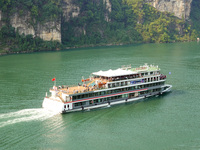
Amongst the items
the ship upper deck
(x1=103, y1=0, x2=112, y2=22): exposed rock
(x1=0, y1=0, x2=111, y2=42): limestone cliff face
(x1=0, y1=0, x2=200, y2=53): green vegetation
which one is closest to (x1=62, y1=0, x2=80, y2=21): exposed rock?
(x1=0, y1=0, x2=111, y2=42): limestone cliff face

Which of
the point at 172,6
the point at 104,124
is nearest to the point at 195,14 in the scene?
the point at 172,6

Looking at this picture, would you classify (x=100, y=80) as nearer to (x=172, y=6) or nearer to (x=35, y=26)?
(x=35, y=26)

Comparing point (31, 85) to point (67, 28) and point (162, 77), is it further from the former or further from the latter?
point (67, 28)

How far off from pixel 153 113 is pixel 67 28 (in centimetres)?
10187

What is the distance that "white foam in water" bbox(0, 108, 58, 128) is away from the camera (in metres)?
31.7

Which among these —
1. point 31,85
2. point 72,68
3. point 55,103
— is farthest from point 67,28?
point 55,103

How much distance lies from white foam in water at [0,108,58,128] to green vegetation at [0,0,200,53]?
70.6 metres

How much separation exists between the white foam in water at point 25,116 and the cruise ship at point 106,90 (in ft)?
3.61

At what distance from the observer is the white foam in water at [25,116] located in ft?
104

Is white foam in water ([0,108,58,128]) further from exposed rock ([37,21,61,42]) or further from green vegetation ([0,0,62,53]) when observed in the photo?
exposed rock ([37,21,61,42])

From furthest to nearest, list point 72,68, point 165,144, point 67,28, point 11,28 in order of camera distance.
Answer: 1. point 67,28
2. point 11,28
3. point 72,68
4. point 165,144

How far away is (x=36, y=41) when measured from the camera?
11288 centimetres

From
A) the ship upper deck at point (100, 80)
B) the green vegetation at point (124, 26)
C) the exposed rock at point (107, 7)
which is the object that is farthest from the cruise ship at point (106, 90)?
the exposed rock at point (107, 7)

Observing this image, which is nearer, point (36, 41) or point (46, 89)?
point (46, 89)
